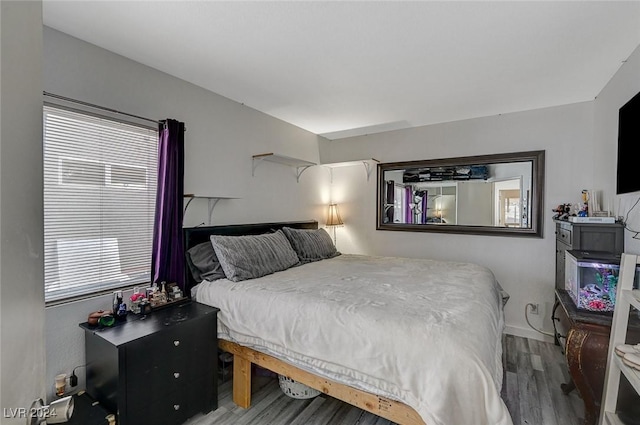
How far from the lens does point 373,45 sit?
1.91 m

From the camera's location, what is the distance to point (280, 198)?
3520mm

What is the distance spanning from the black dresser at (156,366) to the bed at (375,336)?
0.20 meters

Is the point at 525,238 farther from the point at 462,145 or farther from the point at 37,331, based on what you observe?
the point at 37,331

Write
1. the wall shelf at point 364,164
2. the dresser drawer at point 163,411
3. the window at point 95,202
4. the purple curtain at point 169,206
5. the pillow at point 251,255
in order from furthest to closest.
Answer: the wall shelf at point 364,164, the pillow at point 251,255, the purple curtain at point 169,206, the window at point 95,202, the dresser drawer at point 163,411

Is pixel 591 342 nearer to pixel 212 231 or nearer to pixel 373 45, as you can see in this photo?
pixel 373 45

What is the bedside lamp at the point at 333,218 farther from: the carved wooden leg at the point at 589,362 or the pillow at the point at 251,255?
the carved wooden leg at the point at 589,362

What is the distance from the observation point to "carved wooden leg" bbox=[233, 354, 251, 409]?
2010 mm

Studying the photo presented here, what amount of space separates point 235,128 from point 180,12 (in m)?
1.36

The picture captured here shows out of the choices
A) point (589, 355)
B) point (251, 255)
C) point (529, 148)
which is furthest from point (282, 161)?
point (589, 355)

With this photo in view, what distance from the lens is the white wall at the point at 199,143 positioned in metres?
1.77

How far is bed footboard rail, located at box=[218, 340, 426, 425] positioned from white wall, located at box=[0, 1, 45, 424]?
56.1 inches

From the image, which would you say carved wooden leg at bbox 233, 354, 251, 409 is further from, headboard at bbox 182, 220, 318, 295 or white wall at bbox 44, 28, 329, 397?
white wall at bbox 44, 28, 329, 397

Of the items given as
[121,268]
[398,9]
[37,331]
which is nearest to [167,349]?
[121,268]

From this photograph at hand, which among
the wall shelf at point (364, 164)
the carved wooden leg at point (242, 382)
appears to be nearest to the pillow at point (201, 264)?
the carved wooden leg at point (242, 382)
